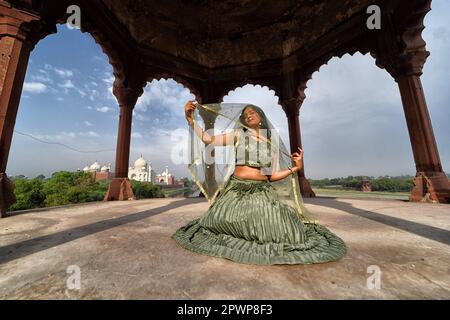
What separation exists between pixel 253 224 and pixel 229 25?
934 centimetres

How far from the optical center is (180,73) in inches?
370

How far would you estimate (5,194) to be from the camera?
4027 mm

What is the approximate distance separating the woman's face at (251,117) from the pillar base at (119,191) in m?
6.35

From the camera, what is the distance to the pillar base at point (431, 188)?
542 cm

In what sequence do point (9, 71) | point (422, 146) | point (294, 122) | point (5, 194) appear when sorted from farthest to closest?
point (294, 122), point (422, 146), point (9, 71), point (5, 194)

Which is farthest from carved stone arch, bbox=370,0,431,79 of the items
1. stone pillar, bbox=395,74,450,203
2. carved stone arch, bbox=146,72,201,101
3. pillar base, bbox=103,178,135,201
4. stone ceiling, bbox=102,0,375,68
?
pillar base, bbox=103,178,135,201

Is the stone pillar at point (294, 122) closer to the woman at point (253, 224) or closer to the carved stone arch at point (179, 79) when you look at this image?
the carved stone arch at point (179, 79)

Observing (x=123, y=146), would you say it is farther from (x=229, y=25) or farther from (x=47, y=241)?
(x=229, y=25)

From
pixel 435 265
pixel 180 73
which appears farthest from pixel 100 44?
pixel 435 265

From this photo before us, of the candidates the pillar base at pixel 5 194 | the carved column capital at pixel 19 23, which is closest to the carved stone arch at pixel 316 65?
the carved column capital at pixel 19 23

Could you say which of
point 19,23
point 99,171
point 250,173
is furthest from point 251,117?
point 99,171

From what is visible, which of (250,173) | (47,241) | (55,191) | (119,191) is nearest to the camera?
(47,241)

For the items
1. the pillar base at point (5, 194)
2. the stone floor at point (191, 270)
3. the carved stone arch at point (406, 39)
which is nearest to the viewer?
the stone floor at point (191, 270)
